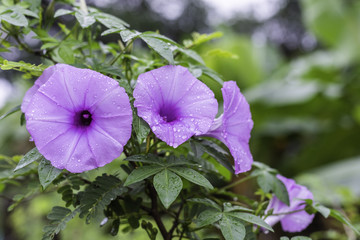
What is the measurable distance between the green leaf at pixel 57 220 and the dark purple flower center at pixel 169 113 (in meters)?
0.23

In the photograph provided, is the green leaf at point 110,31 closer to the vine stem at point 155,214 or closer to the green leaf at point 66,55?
the green leaf at point 66,55

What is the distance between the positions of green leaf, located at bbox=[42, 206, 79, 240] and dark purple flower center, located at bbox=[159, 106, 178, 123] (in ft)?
0.75

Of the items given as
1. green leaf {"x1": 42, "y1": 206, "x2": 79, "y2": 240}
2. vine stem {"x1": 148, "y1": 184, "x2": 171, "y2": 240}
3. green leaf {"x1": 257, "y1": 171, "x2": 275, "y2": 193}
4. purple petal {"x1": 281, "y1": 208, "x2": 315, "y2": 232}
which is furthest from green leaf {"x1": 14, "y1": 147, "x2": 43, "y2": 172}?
purple petal {"x1": 281, "y1": 208, "x2": 315, "y2": 232}

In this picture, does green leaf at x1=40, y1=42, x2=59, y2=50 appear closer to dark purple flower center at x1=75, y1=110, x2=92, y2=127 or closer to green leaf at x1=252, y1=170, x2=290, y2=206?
dark purple flower center at x1=75, y1=110, x2=92, y2=127

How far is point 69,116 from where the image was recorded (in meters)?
0.66

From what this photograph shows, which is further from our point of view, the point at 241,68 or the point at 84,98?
the point at 241,68

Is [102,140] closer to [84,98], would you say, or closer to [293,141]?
[84,98]

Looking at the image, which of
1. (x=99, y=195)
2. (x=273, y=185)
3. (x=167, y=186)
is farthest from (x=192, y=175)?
(x=273, y=185)

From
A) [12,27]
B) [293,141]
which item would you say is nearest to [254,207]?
[12,27]

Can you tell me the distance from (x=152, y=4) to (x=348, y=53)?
861cm

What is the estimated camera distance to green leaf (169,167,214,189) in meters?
0.61

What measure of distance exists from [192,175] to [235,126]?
0.19m

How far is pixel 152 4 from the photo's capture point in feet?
42.9

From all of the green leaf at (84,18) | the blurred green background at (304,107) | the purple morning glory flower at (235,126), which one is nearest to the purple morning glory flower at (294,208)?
the purple morning glory flower at (235,126)
